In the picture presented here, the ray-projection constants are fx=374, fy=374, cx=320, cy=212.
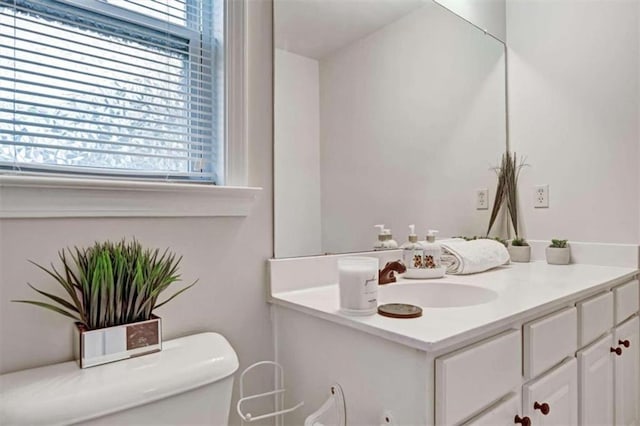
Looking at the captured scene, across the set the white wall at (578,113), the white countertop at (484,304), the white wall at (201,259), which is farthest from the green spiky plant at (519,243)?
the white wall at (201,259)

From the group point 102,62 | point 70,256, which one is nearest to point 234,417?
point 70,256

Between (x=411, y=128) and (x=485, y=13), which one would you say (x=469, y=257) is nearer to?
(x=411, y=128)

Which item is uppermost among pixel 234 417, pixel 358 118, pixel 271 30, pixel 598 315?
pixel 271 30

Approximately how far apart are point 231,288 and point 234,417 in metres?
0.37

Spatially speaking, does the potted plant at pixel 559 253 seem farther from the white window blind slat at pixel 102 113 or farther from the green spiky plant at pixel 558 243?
the white window blind slat at pixel 102 113

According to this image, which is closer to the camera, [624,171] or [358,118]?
[358,118]

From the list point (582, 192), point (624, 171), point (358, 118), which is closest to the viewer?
point (358, 118)

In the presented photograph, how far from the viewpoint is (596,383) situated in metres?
1.28

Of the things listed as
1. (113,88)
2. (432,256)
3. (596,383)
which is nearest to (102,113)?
(113,88)

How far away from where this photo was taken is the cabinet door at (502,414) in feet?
2.73

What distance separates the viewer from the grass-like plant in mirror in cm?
77

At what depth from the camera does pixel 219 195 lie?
40.2 inches

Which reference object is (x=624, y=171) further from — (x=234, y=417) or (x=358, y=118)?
(x=234, y=417)

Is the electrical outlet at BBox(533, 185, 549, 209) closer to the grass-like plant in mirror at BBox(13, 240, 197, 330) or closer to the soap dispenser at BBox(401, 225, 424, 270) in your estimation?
the soap dispenser at BBox(401, 225, 424, 270)
